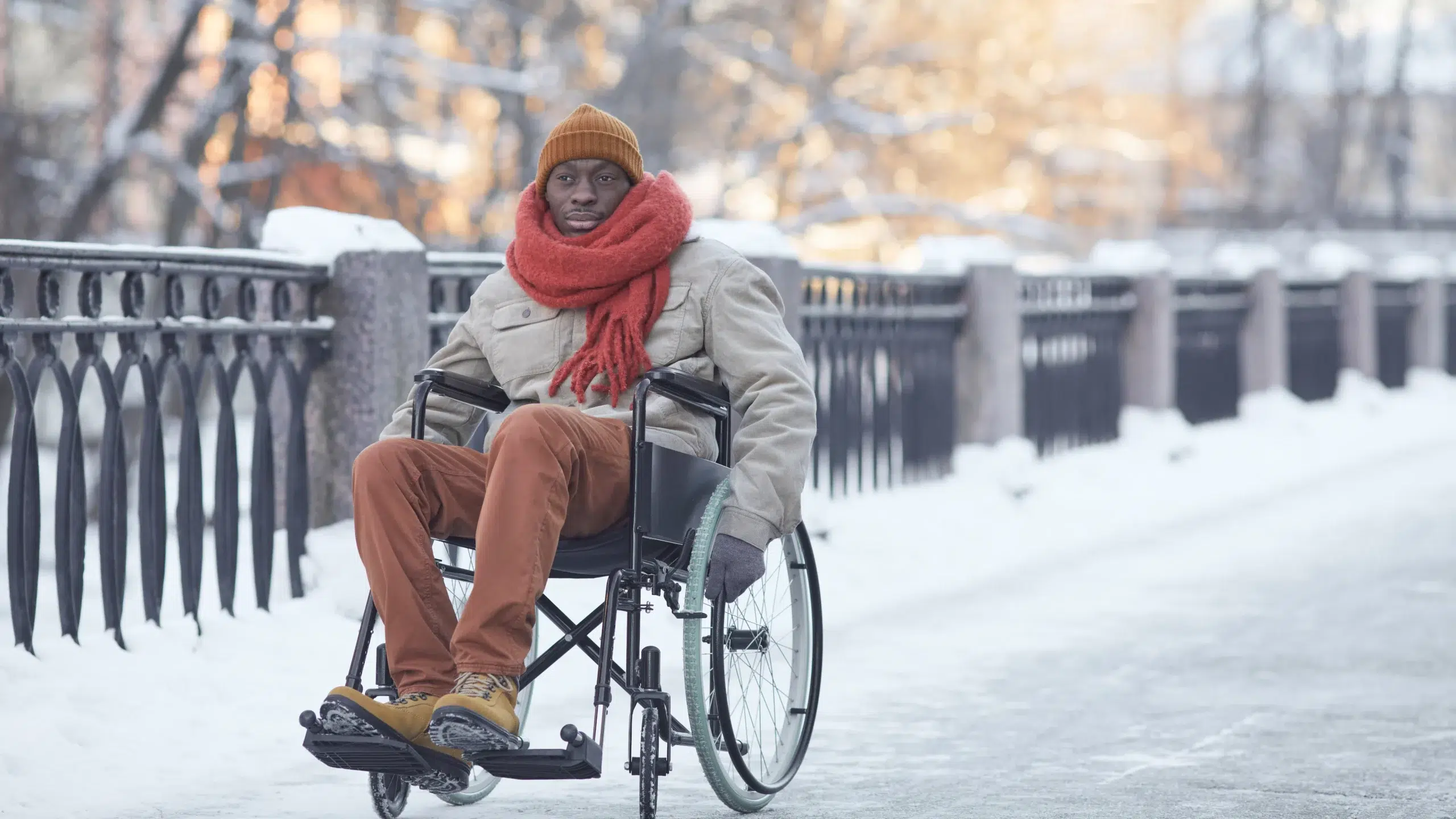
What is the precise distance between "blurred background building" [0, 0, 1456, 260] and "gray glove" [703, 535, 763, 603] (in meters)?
11.4

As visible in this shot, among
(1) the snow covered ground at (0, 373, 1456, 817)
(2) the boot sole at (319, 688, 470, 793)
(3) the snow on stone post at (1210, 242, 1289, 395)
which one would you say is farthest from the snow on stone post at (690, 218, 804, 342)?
(3) the snow on stone post at (1210, 242, 1289, 395)

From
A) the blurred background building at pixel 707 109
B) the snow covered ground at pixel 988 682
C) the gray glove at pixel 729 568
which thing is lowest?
the snow covered ground at pixel 988 682

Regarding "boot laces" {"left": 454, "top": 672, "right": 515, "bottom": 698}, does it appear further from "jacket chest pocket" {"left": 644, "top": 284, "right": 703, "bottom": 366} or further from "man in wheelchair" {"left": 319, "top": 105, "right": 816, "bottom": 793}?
"jacket chest pocket" {"left": 644, "top": 284, "right": 703, "bottom": 366}

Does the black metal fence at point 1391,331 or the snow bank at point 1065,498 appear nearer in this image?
the snow bank at point 1065,498

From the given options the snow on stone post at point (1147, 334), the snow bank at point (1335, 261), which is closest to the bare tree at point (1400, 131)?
the snow bank at point (1335, 261)

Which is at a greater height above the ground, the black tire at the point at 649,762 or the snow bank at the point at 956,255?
the snow bank at the point at 956,255

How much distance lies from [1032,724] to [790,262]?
3084 millimetres

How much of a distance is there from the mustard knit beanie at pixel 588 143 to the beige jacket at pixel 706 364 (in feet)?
0.82

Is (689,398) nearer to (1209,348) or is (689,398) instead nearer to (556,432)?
(556,432)

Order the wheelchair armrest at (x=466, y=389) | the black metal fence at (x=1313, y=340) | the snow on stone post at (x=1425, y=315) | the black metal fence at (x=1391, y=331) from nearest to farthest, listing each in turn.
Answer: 1. the wheelchair armrest at (x=466, y=389)
2. the black metal fence at (x=1313, y=340)
3. the black metal fence at (x=1391, y=331)
4. the snow on stone post at (x=1425, y=315)

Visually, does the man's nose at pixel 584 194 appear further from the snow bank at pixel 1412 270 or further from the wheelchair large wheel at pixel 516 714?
the snow bank at pixel 1412 270

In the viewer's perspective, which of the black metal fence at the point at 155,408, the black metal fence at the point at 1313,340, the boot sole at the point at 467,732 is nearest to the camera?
the boot sole at the point at 467,732

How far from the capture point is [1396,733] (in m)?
5.78

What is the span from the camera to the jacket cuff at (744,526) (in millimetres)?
4379
